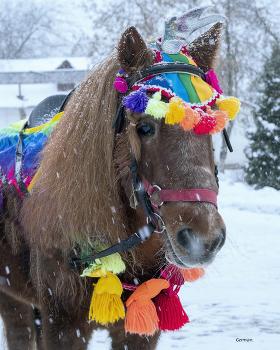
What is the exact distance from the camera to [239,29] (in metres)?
16.1

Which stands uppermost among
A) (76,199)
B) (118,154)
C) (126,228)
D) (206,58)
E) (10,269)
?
(206,58)

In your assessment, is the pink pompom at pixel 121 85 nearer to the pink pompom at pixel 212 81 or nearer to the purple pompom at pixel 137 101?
the purple pompom at pixel 137 101

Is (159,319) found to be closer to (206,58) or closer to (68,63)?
(206,58)

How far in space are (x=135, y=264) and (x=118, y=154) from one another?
2.20 ft

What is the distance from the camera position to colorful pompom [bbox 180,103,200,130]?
1524 mm

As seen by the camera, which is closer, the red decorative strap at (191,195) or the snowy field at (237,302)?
the red decorative strap at (191,195)

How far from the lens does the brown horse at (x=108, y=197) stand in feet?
5.02

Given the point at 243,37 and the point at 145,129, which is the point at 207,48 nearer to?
the point at 145,129

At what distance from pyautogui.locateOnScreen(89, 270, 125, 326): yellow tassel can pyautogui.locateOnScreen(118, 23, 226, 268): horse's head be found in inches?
17.9

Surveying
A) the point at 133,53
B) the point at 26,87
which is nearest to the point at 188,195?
the point at 133,53

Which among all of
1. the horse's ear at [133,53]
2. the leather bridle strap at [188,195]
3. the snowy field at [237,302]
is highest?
the horse's ear at [133,53]

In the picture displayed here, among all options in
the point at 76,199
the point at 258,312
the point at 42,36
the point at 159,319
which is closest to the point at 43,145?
the point at 76,199

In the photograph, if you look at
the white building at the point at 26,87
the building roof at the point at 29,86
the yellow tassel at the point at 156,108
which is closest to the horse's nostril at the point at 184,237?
the yellow tassel at the point at 156,108

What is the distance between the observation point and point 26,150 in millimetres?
2404
